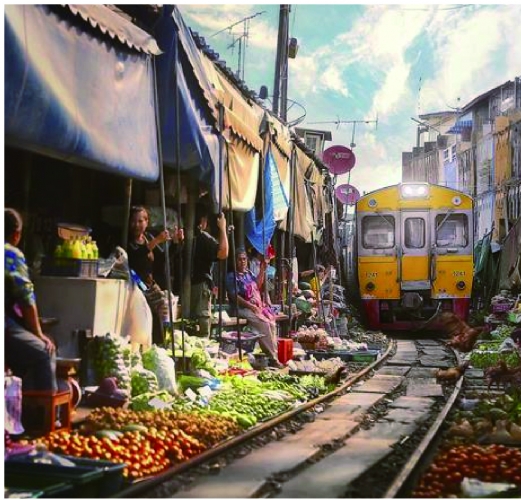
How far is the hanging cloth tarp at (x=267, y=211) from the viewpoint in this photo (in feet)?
37.8

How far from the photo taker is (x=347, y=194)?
21.0m

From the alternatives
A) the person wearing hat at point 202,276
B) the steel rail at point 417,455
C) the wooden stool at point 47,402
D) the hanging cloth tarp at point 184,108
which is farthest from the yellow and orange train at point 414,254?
the wooden stool at point 47,402

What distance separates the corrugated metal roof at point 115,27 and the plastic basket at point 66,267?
5.53 feet

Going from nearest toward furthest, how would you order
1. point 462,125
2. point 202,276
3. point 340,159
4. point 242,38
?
point 202,276
point 242,38
point 340,159
point 462,125

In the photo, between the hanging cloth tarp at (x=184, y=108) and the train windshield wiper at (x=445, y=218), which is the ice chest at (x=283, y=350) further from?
the train windshield wiper at (x=445, y=218)

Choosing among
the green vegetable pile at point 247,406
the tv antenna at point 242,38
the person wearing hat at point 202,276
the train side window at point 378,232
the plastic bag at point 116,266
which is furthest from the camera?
the train side window at point 378,232

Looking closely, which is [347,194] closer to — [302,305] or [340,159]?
[340,159]

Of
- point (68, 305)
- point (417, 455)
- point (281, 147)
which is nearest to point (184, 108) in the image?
point (68, 305)

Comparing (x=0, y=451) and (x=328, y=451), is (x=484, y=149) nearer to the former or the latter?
(x=328, y=451)

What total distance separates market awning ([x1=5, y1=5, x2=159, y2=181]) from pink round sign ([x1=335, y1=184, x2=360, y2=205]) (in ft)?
46.8

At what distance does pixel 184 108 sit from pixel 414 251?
1127 cm

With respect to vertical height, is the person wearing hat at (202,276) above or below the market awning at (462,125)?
below

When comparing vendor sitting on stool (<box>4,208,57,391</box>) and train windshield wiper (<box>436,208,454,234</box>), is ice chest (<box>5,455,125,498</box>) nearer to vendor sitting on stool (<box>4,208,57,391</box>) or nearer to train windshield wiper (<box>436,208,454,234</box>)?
vendor sitting on stool (<box>4,208,57,391</box>)

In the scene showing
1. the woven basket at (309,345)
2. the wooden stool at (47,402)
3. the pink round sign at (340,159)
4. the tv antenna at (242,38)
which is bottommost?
the wooden stool at (47,402)
